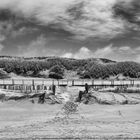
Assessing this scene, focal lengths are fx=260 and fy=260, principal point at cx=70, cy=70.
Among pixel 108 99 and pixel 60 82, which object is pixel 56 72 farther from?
pixel 108 99

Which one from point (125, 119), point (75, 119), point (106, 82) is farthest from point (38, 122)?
point (106, 82)

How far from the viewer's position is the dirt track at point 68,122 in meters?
7.46

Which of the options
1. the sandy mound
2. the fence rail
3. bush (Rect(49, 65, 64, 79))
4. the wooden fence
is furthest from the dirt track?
bush (Rect(49, 65, 64, 79))

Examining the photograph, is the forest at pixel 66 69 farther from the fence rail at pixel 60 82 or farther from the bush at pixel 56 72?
the fence rail at pixel 60 82

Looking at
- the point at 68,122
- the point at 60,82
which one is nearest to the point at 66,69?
the point at 60,82

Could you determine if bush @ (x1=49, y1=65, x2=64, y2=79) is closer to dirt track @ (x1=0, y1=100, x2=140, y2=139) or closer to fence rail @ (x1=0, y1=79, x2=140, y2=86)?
fence rail @ (x1=0, y1=79, x2=140, y2=86)

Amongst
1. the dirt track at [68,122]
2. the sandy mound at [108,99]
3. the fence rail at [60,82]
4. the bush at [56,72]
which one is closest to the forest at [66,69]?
the bush at [56,72]

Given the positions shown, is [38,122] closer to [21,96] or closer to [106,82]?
[21,96]

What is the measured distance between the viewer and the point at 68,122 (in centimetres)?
891

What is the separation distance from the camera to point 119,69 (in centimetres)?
1980

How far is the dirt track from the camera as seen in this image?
7465 mm

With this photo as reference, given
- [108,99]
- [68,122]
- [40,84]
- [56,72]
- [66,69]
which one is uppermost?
[66,69]

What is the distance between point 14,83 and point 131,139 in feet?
26.4

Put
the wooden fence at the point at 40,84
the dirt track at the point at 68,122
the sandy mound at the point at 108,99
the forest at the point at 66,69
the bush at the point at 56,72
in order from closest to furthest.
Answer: the dirt track at the point at 68,122
the sandy mound at the point at 108,99
the wooden fence at the point at 40,84
the bush at the point at 56,72
the forest at the point at 66,69
